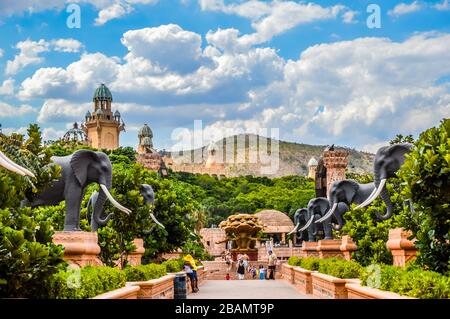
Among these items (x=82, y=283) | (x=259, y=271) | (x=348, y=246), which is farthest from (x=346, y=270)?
(x=259, y=271)

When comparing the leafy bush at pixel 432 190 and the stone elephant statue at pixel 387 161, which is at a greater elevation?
the stone elephant statue at pixel 387 161

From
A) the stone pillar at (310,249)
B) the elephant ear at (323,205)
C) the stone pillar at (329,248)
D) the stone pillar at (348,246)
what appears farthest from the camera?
the stone pillar at (310,249)

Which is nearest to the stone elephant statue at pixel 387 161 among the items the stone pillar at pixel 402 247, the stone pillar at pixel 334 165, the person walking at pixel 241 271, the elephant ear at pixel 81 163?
the stone pillar at pixel 402 247

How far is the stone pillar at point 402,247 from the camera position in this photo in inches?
592

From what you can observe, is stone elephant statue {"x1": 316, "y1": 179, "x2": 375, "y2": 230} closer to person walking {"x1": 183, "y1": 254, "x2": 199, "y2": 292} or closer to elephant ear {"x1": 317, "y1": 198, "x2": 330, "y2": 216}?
person walking {"x1": 183, "y1": 254, "x2": 199, "y2": 292}

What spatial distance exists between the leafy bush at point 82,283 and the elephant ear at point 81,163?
9.68 ft

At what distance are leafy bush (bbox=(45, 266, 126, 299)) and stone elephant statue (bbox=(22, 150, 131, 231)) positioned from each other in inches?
88.5

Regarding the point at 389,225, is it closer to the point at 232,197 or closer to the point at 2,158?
the point at 2,158

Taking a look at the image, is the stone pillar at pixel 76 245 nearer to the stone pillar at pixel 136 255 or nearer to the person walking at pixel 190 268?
the stone pillar at pixel 136 255

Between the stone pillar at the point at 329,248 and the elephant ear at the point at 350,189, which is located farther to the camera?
the stone pillar at the point at 329,248

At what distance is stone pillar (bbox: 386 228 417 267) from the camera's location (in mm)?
15025

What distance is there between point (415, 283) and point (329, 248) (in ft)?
52.8

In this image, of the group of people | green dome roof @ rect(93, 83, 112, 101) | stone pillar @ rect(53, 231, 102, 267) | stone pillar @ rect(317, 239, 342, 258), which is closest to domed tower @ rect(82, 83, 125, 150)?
green dome roof @ rect(93, 83, 112, 101)

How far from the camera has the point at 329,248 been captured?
2634 centimetres
